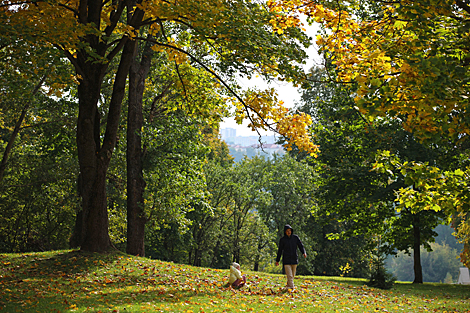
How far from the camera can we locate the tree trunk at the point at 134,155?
616 inches

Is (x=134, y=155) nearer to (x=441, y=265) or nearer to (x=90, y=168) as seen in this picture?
(x=90, y=168)

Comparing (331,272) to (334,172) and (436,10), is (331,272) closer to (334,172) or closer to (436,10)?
(334,172)

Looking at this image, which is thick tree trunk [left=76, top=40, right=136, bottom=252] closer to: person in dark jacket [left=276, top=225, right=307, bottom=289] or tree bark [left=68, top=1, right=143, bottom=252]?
tree bark [left=68, top=1, right=143, bottom=252]

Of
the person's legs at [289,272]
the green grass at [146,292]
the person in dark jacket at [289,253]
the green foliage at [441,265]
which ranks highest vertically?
the person in dark jacket at [289,253]

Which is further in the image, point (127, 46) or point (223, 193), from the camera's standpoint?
point (223, 193)

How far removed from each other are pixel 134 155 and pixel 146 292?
328 inches

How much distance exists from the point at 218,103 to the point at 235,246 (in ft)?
70.9

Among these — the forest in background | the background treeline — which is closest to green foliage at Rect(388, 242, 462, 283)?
the background treeline

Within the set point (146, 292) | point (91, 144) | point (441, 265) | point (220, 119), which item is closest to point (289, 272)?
point (146, 292)

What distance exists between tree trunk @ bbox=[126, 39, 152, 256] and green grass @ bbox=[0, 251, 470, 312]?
3683 mm

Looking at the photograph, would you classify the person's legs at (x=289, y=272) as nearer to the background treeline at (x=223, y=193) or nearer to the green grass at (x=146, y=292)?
the green grass at (x=146, y=292)

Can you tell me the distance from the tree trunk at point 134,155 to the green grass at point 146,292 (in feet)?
12.1

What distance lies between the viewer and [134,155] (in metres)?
15.9

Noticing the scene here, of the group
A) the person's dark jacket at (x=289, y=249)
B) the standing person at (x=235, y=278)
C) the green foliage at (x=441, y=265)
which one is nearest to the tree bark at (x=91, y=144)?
the standing person at (x=235, y=278)
